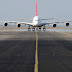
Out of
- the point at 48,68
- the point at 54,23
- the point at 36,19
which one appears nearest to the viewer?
the point at 48,68

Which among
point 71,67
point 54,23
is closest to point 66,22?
point 54,23

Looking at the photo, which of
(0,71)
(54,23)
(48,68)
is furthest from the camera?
(54,23)

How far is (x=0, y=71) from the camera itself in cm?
945

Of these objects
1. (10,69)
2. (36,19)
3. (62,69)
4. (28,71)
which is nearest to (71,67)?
(62,69)

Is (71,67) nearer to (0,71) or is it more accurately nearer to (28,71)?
(28,71)

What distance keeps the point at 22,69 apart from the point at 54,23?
6248cm

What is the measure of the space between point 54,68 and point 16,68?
5.72 ft

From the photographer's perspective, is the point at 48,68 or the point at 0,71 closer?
the point at 0,71

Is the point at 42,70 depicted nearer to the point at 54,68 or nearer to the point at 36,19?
the point at 54,68

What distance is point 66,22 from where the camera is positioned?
2756 inches

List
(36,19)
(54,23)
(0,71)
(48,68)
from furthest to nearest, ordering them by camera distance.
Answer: (54,23) < (36,19) < (48,68) < (0,71)

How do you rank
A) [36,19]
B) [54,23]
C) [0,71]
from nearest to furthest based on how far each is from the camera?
[0,71]
[36,19]
[54,23]

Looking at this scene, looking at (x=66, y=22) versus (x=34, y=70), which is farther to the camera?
(x=66, y=22)

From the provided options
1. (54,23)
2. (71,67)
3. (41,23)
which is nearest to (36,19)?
(41,23)
